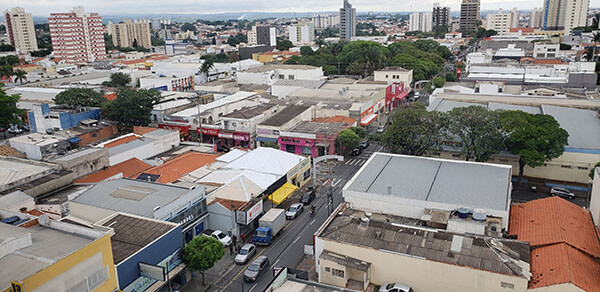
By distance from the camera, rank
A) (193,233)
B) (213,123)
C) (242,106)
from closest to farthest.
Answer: (193,233) < (213,123) < (242,106)

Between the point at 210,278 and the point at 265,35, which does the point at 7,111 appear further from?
the point at 265,35

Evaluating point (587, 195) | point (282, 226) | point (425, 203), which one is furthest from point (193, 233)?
point (587, 195)

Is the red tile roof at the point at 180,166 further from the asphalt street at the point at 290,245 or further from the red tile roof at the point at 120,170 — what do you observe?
the asphalt street at the point at 290,245

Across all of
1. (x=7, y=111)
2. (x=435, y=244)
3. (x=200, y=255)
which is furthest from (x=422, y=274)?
(x=7, y=111)

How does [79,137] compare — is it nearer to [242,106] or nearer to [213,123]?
[213,123]

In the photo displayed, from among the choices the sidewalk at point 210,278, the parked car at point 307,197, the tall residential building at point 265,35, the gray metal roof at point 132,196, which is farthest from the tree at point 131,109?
the tall residential building at point 265,35

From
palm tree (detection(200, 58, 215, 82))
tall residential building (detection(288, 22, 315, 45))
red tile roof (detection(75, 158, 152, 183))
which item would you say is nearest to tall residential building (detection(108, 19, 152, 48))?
tall residential building (detection(288, 22, 315, 45))
